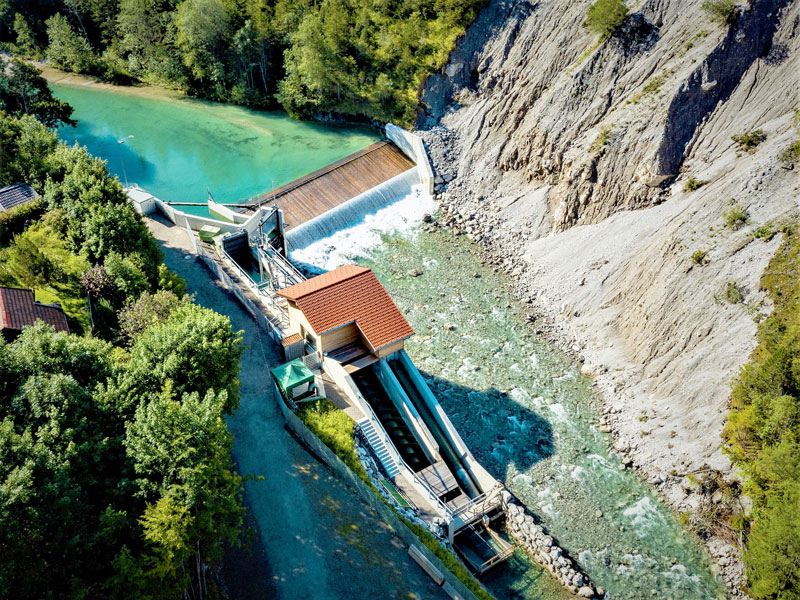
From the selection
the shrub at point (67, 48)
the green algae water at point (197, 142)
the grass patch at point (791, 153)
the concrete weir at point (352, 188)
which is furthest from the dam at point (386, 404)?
the shrub at point (67, 48)

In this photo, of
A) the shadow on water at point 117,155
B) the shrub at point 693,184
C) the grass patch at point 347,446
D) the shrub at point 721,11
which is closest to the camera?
the grass patch at point 347,446

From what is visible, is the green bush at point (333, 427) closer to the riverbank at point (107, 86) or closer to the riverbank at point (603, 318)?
the riverbank at point (603, 318)

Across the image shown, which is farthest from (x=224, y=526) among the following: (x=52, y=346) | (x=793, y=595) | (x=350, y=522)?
(x=793, y=595)

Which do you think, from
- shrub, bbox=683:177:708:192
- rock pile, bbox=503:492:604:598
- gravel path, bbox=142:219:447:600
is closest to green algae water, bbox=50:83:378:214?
gravel path, bbox=142:219:447:600

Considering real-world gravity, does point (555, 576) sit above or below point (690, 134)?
below

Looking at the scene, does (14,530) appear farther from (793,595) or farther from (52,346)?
(793,595)

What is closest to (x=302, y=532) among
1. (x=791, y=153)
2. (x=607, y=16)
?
(x=791, y=153)

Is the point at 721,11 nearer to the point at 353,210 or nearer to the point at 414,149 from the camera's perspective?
the point at 414,149
